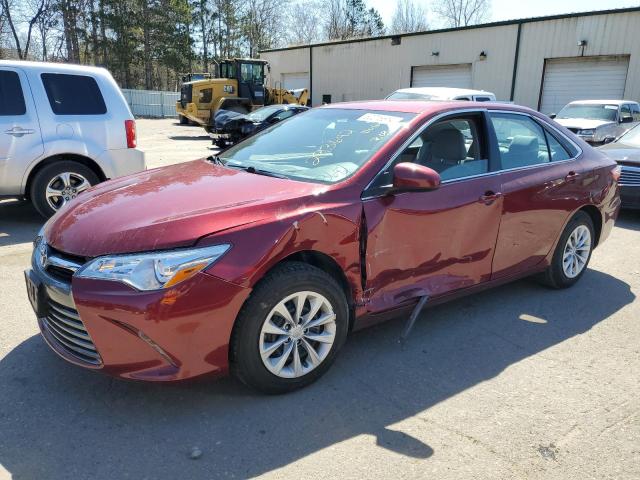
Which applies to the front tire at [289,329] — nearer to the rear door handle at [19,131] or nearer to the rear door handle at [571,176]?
the rear door handle at [571,176]

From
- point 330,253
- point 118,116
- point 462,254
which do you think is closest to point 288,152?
point 330,253

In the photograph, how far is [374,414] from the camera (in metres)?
2.79

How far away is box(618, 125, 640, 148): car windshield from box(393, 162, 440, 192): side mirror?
6969 millimetres

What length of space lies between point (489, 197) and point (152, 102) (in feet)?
115

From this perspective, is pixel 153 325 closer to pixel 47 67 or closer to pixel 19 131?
pixel 19 131

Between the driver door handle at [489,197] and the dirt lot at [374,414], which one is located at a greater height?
the driver door handle at [489,197]

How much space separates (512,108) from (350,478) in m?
3.17

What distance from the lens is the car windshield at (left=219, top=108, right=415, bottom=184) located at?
10.8 ft

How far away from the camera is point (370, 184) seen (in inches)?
123

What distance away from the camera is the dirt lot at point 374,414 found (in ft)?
7.91

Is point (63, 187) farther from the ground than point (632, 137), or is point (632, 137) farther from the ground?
point (632, 137)

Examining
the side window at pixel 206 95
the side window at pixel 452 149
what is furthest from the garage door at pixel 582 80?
the side window at pixel 452 149

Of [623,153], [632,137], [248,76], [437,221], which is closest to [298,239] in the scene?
Result: [437,221]

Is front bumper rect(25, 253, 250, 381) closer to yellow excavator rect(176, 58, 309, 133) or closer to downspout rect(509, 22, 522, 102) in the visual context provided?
yellow excavator rect(176, 58, 309, 133)
